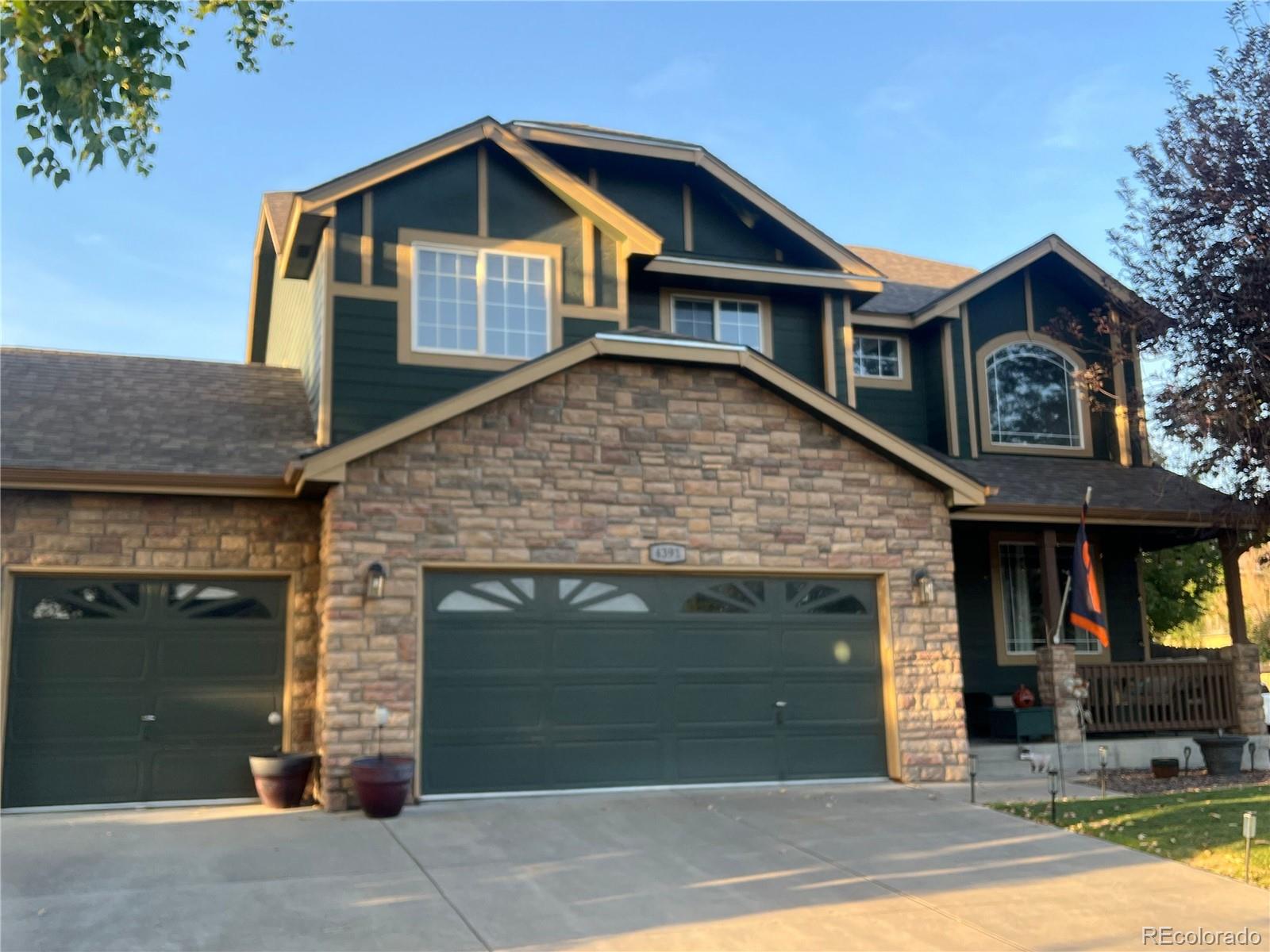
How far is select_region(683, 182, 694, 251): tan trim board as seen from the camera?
50.3 ft

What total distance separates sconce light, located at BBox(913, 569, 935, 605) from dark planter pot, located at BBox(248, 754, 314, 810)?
6.58 meters

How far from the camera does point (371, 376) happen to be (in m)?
12.6

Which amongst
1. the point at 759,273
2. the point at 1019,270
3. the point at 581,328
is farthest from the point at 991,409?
the point at 581,328

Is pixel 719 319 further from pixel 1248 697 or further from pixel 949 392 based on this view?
pixel 1248 697

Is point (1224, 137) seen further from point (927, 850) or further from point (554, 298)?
point (927, 850)

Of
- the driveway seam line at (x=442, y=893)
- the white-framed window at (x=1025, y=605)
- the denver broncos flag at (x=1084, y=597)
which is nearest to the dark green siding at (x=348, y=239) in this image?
the driveway seam line at (x=442, y=893)

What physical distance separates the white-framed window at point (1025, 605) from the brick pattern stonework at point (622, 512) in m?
3.67

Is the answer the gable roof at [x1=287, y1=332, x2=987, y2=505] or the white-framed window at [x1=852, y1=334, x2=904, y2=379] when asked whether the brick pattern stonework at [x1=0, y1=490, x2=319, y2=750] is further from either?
the white-framed window at [x1=852, y1=334, x2=904, y2=379]

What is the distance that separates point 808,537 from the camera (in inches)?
491

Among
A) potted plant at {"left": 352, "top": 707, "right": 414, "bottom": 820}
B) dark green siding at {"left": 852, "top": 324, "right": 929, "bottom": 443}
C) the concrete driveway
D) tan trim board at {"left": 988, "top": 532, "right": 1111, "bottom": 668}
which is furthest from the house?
dark green siding at {"left": 852, "top": 324, "right": 929, "bottom": 443}

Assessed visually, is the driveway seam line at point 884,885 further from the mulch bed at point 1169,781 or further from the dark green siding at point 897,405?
the dark green siding at point 897,405

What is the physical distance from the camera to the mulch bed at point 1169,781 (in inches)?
492

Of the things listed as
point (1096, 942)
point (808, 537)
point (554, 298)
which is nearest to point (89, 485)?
point (554, 298)

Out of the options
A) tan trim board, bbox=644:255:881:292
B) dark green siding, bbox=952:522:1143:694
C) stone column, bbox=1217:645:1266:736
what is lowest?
stone column, bbox=1217:645:1266:736
